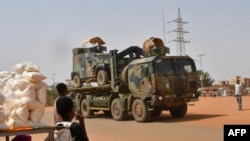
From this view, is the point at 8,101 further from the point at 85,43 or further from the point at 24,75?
the point at 85,43

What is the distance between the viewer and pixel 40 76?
5590mm

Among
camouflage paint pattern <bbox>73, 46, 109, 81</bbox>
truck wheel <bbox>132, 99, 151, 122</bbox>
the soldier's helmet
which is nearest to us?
truck wheel <bbox>132, 99, 151, 122</bbox>

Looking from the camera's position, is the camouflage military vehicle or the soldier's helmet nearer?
the soldier's helmet

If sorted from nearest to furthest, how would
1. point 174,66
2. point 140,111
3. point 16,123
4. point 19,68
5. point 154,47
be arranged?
point 16,123 → point 19,68 → point 174,66 → point 140,111 → point 154,47

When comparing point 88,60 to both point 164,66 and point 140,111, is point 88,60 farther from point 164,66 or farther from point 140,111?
point 164,66

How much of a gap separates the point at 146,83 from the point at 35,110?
1213 centimetres

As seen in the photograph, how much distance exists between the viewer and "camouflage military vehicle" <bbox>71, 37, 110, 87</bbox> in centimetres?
2075

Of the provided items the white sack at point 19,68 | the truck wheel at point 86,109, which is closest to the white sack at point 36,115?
the white sack at point 19,68

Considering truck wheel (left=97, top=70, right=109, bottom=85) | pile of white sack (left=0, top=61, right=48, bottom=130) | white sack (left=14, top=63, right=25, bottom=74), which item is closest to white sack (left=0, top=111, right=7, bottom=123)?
pile of white sack (left=0, top=61, right=48, bottom=130)

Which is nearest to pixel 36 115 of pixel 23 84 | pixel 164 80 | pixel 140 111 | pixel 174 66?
pixel 23 84

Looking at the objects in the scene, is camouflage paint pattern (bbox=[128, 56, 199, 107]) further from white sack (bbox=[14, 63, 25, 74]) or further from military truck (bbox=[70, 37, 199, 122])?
white sack (bbox=[14, 63, 25, 74])

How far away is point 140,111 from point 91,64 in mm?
5233

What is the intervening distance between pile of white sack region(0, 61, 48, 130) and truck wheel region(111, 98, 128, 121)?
1361 centimetres

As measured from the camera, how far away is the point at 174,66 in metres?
17.9
